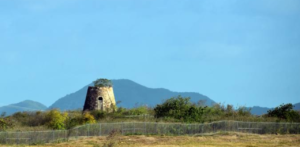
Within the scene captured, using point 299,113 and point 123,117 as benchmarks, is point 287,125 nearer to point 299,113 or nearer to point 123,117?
point 299,113

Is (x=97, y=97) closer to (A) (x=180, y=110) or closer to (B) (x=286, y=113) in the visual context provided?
(A) (x=180, y=110)

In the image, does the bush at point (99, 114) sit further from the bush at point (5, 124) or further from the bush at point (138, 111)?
the bush at point (5, 124)

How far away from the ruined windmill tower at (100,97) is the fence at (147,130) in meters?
14.2

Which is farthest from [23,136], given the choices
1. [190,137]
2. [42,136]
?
[190,137]

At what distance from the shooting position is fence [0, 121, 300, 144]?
47531 mm

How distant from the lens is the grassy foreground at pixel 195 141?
45750 mm

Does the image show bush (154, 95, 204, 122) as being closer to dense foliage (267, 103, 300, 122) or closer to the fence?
the fence

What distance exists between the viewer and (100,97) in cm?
6919

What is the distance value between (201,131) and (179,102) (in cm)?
952

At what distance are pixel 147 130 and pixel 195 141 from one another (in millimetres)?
7633

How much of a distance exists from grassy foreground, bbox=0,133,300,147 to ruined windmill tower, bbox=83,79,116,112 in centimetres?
1721

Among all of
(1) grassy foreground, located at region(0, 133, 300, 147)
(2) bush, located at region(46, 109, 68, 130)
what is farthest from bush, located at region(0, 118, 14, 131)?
(1) grassy foreground, located at region(0, 133, 300, 147)

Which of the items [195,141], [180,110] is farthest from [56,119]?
[195,141]

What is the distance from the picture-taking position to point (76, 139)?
49875 mm
